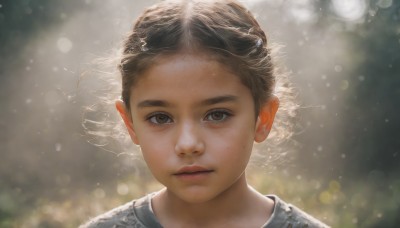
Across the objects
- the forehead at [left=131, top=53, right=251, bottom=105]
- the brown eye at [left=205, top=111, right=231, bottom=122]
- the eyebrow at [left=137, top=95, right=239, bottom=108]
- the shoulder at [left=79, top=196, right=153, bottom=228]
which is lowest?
the shoulder at [left=79, top=196, right=153, bottom=228]

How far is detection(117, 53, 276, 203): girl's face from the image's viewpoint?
91.2 inches

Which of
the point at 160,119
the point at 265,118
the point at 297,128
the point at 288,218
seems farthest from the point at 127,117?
the point at 297,128

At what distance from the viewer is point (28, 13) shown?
5918 millimetres

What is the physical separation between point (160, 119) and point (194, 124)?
0.14 meters

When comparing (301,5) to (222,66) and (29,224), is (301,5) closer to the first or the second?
(29,224)

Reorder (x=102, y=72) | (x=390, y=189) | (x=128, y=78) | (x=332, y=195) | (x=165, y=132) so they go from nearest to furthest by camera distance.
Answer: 1. (x=165, y=132)
2. (x=128, y=78)
3. (x=102, y=72)
4. (x=390, y=189)
5. (x=332, y=195)

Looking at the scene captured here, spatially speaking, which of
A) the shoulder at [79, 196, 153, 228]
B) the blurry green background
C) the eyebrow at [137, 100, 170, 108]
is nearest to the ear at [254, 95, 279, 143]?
the eyebrow at [137, 100, 170, 108]

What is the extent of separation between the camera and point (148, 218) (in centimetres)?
266

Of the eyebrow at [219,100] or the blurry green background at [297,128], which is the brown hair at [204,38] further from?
the blurry green background at [297,128]

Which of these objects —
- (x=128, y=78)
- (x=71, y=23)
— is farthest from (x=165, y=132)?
(x=71, y=23)

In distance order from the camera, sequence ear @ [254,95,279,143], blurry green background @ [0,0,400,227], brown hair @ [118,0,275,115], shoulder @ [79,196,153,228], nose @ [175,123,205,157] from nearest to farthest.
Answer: nose @ [175,123,205,157] < brown hair @ [118,0,275,115] < ear @ [254,95,279,143] < shoulder @ [79,196,153,228] < blurry green background @ [0,0,400,227]

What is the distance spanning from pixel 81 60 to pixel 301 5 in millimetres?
1888

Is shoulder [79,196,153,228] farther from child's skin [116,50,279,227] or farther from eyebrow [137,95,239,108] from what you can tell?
eyebrow [137,95,239,108]

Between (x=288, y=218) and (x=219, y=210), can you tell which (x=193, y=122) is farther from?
(x=288, y=218)
